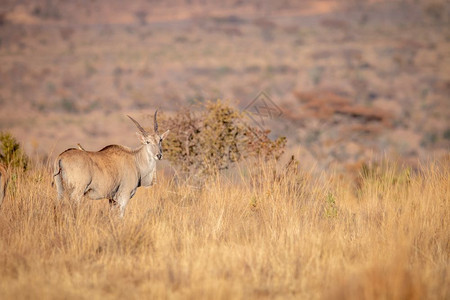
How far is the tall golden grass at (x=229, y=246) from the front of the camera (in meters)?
5.79

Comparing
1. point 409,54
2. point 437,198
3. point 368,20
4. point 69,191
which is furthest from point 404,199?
point 368,20

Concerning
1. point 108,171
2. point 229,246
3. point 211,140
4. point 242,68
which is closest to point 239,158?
point 211,140

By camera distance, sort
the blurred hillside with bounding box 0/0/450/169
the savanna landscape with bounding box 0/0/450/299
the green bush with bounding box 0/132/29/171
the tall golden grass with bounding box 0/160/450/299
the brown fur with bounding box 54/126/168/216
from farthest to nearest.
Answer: the blurred hillside with bounding box 0/0/450/169, the green bush with bounding box 0/132/29/171, the brown fur with bounding box 54/126/168/216, the savanna landscape with bounding box 0/0/450/299, the tall golden grass with bounding box 0/160/450/299

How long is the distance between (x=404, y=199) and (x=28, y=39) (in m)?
57.9

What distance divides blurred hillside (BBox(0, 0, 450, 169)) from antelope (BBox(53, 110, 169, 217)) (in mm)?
10144

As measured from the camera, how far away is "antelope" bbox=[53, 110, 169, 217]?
8.05 meters

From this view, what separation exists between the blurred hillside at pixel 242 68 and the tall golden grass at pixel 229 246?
1044 cm

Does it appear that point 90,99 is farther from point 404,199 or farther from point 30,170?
point 404,199

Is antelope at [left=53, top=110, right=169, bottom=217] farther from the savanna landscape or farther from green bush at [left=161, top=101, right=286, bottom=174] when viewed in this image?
green bush at [left=161, top=101, right=286, bottom=174]

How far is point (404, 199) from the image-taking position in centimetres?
920

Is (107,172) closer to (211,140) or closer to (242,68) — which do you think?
(211,140)

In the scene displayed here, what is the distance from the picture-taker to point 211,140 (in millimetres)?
11305

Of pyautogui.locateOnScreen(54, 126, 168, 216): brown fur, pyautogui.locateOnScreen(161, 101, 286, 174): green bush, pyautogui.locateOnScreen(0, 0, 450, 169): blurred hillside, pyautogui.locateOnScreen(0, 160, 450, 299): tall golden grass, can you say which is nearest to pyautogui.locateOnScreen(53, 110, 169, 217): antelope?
pyautogui.locateOnScreen(54, 126, 168, 216): brown fur

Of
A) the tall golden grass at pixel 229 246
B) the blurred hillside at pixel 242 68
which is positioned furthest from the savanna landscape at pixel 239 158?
the blurred hillside at pixel 242 68
